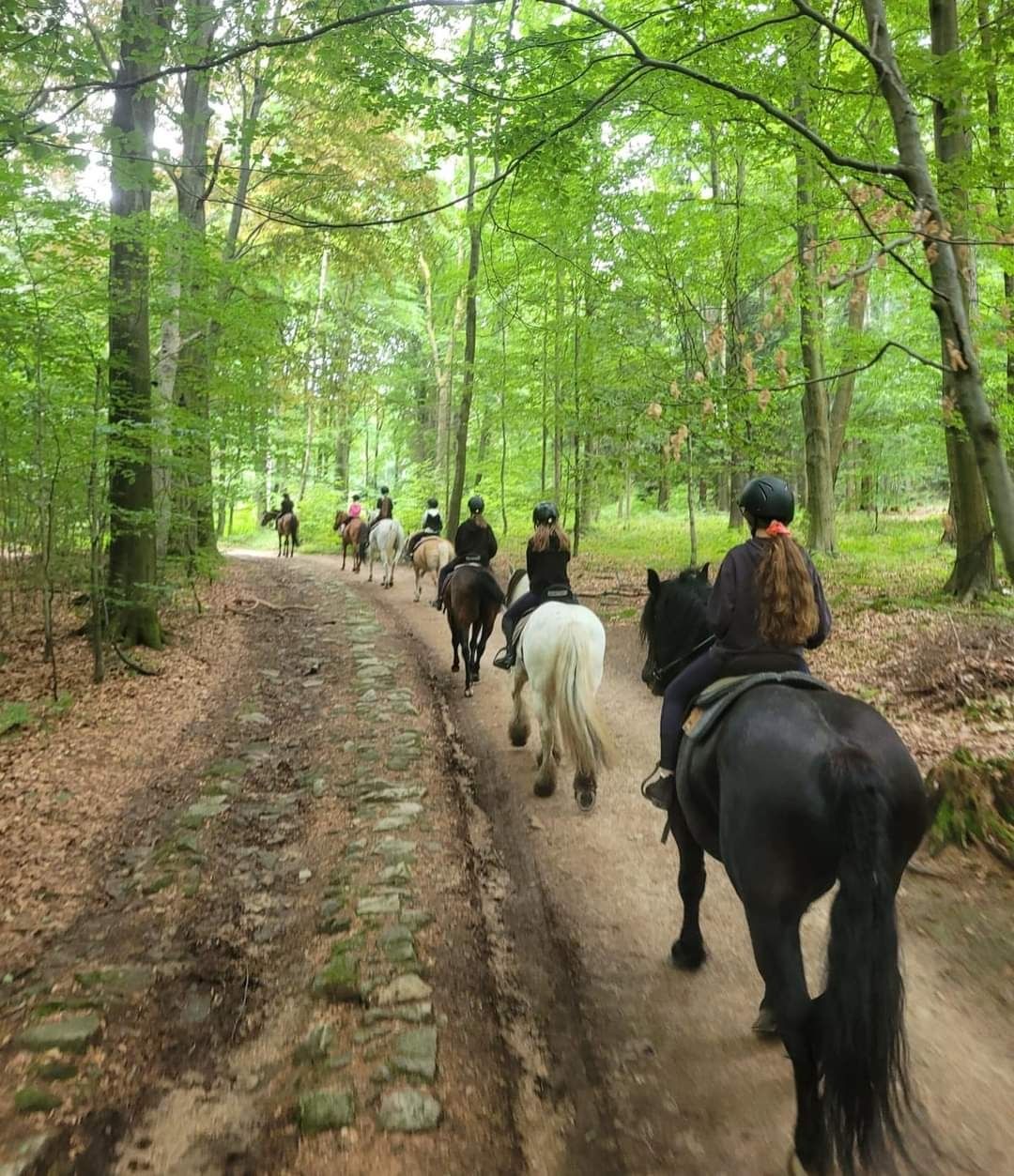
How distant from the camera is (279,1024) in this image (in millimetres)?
3275

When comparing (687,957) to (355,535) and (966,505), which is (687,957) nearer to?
(966,505)

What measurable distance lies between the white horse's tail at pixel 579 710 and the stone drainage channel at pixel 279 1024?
1.30 metres

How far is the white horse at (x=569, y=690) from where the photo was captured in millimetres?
5316

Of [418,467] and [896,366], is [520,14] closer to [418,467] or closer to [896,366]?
[896,366]

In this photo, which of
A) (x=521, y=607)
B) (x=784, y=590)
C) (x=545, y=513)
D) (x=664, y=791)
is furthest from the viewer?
(x=545, y=513)

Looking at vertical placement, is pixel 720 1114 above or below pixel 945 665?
below

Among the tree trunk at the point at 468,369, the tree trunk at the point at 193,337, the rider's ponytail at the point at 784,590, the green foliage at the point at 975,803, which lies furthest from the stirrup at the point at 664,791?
the tree trunk at the point at 468,369

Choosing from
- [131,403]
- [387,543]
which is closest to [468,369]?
[387,543]

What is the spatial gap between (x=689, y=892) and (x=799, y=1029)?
4.03 feet

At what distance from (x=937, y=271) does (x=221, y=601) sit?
499 inches

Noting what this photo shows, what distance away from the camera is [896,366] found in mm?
14172

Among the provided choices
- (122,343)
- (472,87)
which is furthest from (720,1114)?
(122,343)

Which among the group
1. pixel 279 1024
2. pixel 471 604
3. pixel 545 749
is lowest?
pixel 279 1024

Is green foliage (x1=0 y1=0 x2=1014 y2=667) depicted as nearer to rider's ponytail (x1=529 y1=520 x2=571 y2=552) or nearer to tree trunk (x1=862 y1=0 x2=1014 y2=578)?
tree trunk (x1=862 y1=0 x2=1014 y2=578)
